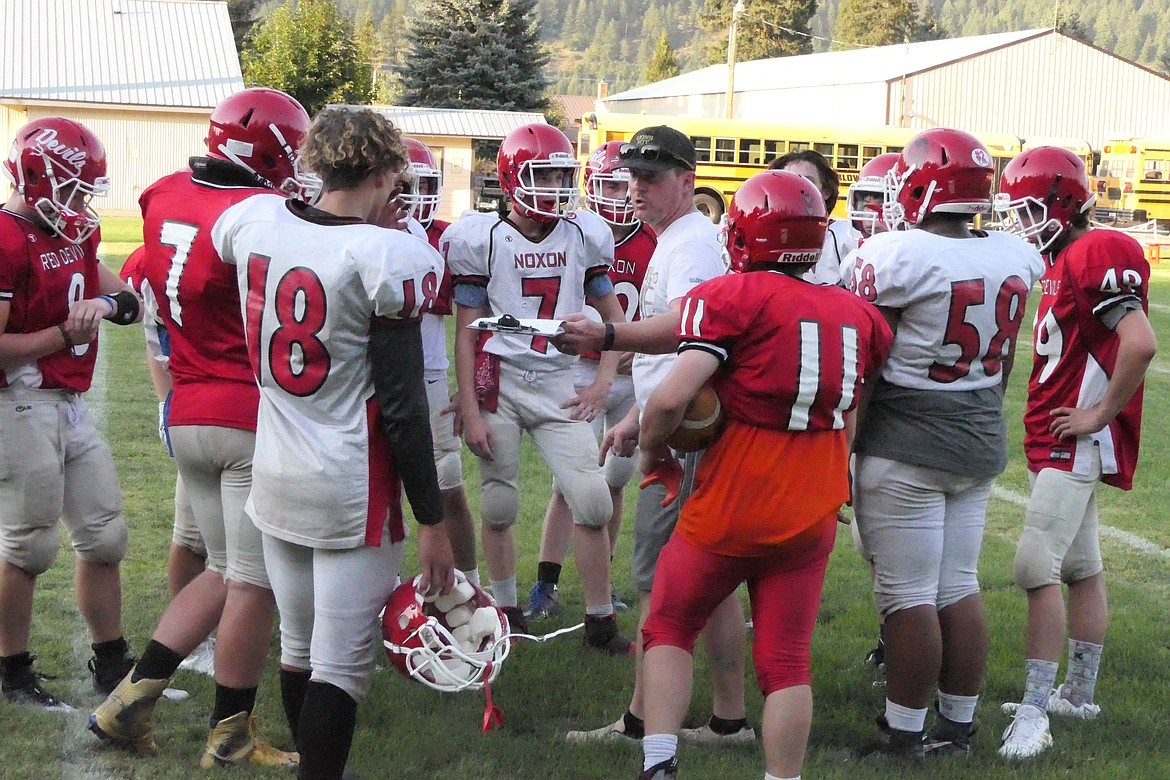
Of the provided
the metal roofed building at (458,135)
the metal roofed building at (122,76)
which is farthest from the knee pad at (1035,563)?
the metal roofed building at (122,76)

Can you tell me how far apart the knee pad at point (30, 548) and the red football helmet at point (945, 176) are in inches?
119

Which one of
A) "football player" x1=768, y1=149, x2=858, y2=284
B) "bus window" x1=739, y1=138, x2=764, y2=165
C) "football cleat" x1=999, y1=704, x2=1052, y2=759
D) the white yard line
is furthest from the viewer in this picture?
"bus window" x1=739, y1=138, x2=764, y2=165

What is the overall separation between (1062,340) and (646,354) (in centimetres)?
145

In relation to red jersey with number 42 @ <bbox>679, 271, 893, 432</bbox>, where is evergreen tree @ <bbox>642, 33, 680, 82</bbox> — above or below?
above

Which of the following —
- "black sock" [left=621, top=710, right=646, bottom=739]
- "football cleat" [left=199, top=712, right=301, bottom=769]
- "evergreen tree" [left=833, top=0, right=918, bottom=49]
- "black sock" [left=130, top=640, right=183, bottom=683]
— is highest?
"evergreen tree" [left=833, top=0, right=918, bottom=49]

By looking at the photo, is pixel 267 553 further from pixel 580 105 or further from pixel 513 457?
pixel 580 105

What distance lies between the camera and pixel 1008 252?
12.5 feet

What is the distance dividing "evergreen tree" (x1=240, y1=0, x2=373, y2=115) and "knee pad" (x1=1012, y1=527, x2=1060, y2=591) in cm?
3844

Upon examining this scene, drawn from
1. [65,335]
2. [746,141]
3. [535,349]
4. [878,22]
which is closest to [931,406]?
[535,349]

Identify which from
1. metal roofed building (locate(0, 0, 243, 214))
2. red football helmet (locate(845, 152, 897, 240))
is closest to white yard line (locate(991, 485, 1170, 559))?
red football helmet (locate(845, 152, 897, 240))

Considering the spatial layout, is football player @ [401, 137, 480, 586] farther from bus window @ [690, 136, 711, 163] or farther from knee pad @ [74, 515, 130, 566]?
bus window @ [690, 136, 711, 163]

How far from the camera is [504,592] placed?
516 cm

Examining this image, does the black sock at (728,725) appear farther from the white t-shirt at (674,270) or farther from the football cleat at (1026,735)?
the white t-shirt at (674,270)

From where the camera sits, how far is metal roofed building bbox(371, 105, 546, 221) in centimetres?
3678
